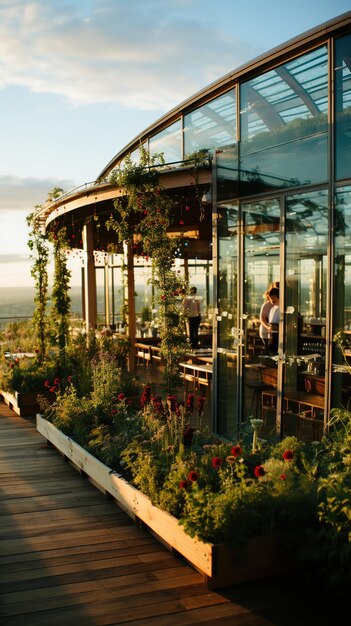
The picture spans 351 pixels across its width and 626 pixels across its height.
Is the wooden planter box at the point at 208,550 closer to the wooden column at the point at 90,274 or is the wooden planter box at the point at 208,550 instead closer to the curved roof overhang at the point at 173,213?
the curved roof overhang at the point at 173,213

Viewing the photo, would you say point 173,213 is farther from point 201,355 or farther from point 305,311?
point 305,311

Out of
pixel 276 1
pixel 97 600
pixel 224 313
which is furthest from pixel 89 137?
pixel 97 600

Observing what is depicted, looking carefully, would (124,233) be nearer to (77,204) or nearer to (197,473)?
(77,204)

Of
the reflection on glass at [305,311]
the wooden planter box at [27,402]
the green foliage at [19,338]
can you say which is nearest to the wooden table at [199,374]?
the wooden planter box at [27,402]

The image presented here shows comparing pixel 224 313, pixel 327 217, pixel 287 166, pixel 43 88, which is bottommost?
pixel 224 313

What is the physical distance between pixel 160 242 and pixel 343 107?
130 inches

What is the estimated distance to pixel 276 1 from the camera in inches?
341

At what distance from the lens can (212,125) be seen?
850 centimetres

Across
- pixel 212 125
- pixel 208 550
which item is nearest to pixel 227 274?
pixel 212 125

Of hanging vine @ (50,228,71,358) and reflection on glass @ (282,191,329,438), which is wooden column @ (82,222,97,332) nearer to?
hanging vine @ (50,228,71,358)

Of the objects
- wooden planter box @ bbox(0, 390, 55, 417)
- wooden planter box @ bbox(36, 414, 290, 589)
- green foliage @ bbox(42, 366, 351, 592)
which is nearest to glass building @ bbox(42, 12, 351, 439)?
green foliage @ bbox(42, 366, 351, 592)

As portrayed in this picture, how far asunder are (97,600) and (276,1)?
8014 mm

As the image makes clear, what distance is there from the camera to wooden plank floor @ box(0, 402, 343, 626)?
3639 millimetres

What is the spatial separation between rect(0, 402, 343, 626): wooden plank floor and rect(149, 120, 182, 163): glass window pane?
20.4 ft
